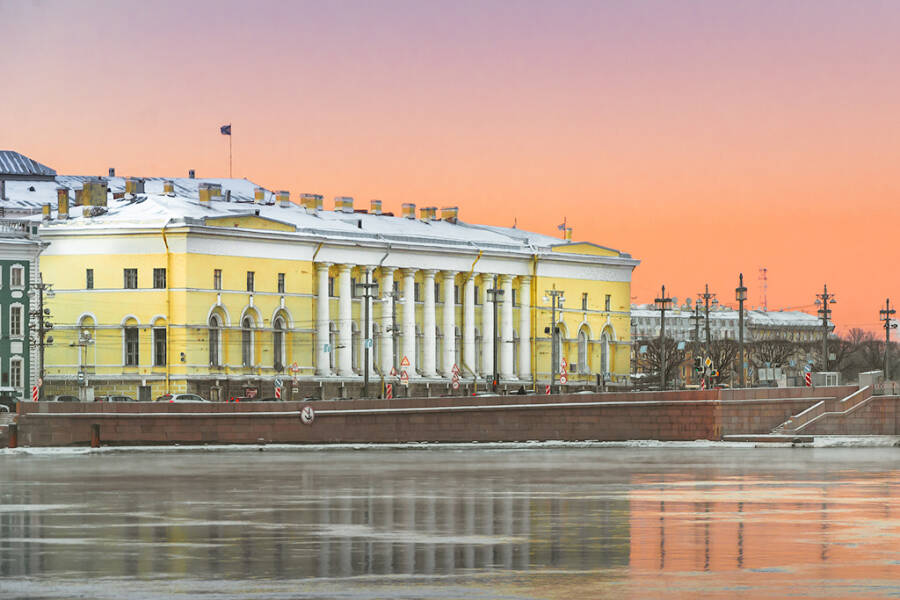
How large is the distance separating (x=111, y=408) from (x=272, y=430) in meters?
6.06

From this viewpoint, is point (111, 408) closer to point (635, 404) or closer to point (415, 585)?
point (635, 404)

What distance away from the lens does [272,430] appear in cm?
7300

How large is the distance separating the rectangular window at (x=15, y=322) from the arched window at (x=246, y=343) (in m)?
16.0

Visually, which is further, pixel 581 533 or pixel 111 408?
pixel 111 408

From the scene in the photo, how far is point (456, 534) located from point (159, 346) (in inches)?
3153

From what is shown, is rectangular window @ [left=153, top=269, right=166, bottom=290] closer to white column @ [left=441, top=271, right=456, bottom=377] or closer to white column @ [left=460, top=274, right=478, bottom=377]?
white column @ [left=441, top=271, right=456, bottom=377]

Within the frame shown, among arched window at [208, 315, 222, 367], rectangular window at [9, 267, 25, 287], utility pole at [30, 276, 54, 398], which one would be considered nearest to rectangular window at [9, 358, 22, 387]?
utility pole at [30, 276, 54, 398]

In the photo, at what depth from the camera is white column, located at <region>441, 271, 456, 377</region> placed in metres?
126

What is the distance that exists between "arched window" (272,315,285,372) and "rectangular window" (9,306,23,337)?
1855 centimetres

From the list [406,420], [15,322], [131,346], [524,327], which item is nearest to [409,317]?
[524,327]

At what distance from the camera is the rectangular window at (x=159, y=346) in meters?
105

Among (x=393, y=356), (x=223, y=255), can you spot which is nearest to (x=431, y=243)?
(x=393, y=356)

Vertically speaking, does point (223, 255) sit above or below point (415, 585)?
above

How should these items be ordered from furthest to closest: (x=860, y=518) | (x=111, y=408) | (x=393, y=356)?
(x=393, y=356) → (x=111, y=408) → (x=860, y=518)
